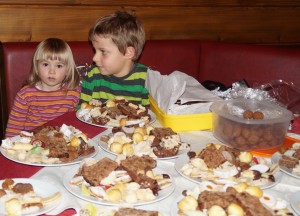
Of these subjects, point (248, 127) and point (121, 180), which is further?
point (248, 127)

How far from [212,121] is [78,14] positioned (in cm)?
159

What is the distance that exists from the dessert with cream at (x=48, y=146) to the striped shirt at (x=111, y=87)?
3.28 feet

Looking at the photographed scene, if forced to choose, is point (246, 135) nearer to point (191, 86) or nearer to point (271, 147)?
point (271, 147)

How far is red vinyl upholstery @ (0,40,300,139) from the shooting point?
292 cm

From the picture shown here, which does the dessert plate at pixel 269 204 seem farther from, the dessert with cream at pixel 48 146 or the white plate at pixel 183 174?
the dessert with cream at pixel 48 146

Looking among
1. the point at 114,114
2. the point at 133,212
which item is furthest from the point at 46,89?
the point at 133,212

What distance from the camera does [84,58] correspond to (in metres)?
2.88

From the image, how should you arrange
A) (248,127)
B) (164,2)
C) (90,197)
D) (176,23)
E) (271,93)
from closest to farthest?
1. (90,197)
2. (248,127)
3. (271,93)
4. (164,2)
5. (176,23)

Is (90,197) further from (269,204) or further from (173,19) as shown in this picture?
(173,19)

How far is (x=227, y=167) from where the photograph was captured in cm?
144

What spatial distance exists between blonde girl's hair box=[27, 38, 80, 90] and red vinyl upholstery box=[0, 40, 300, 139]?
188 mm

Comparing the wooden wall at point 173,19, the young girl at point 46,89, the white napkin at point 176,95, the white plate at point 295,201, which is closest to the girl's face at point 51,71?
the young girl at point 46,89

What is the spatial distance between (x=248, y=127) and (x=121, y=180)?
0.62 meters

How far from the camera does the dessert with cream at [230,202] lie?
114 centimetres
